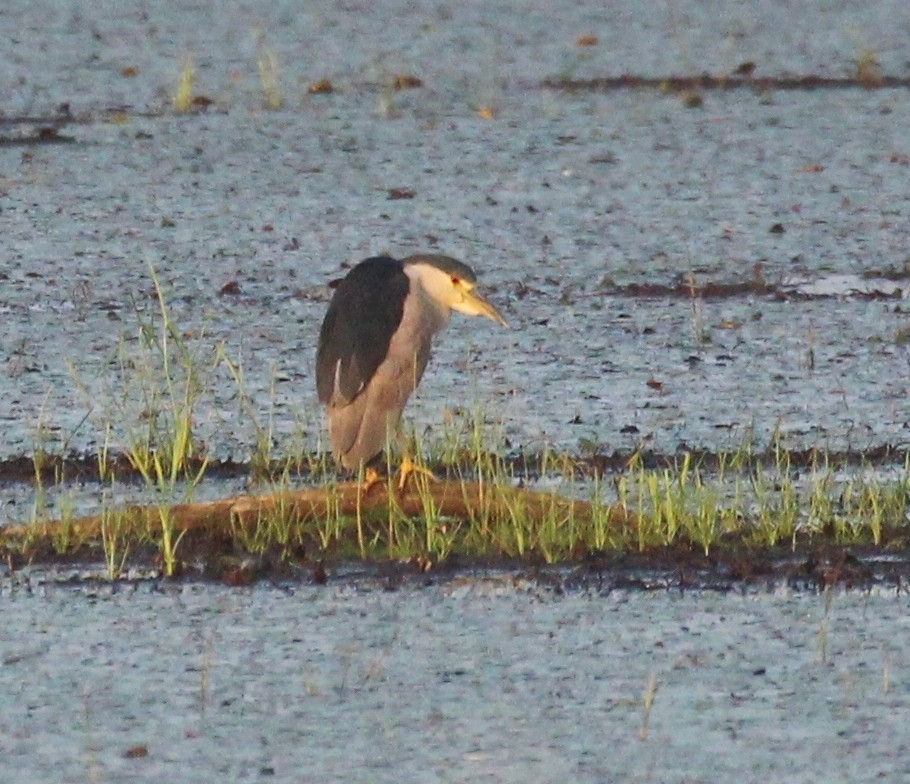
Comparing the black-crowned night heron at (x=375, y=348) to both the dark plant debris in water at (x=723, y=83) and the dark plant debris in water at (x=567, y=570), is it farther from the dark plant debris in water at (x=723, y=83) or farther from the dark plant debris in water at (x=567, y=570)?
the dark plant debris in water at (x=723, y=83)

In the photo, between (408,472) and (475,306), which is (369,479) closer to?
(408,472)

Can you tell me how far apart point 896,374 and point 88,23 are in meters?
9.02

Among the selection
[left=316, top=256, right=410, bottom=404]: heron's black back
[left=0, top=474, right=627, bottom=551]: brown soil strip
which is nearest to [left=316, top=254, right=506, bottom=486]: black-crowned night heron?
[left=316, top=256, right=410, bottom=404]: heron's black back

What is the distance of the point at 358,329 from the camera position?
732 cm

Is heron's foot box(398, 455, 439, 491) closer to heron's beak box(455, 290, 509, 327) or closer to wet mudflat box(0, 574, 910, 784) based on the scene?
wet mudflat box(0, 574, 910, 784)

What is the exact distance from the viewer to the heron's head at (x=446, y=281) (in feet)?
25.1

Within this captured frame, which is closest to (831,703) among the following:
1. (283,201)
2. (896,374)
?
(896,374)

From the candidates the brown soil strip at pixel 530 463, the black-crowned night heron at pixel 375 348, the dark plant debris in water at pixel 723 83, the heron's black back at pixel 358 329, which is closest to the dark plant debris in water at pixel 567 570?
the black-crowned night heron at pixel 375 348

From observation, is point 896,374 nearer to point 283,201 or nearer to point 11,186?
point 283,201

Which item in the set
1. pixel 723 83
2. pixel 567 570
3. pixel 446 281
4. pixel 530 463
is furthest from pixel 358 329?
pixel 723 83

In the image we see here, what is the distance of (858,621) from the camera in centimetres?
589

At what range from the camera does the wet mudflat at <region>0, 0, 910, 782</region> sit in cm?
518

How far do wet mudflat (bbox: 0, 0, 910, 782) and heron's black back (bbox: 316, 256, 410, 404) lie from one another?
24 cm

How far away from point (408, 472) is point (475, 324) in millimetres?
2661
